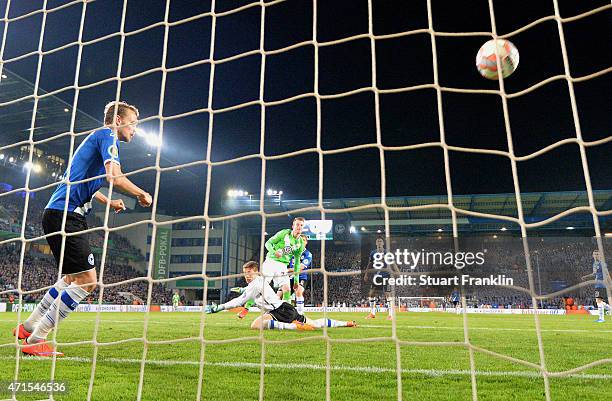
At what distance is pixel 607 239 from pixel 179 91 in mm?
20674

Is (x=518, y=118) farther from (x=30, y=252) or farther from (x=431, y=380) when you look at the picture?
(x=30, y=252)

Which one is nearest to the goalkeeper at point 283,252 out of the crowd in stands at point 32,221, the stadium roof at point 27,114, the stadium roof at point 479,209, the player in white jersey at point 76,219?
the player in white jersey at point 76,219

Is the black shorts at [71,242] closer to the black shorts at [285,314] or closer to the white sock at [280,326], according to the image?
the black shorts at [285,314]

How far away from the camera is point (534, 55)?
1905cm

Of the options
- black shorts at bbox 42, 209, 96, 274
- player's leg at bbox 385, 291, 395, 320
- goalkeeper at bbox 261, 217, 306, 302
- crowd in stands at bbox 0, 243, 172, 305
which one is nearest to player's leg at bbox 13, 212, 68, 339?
black shorts at bbox 42, 209, 96, 274

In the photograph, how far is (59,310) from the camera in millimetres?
3377

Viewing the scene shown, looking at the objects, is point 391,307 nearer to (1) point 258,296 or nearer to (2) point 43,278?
(1) point 258,296

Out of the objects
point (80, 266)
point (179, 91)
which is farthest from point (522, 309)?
point (80, 266)

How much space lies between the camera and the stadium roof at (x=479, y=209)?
27.7 m

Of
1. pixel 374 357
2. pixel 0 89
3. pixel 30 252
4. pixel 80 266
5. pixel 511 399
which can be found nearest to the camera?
pixel 511 399

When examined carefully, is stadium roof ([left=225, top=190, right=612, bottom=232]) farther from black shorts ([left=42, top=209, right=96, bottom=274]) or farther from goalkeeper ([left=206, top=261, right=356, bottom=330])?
black shorts ([left=42, top=209, right=96, bottom=274])

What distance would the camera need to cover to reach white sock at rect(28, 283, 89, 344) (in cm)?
336

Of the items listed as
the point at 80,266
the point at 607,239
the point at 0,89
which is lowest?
the point at 80,266

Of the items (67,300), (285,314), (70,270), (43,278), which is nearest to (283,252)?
(285,314)
